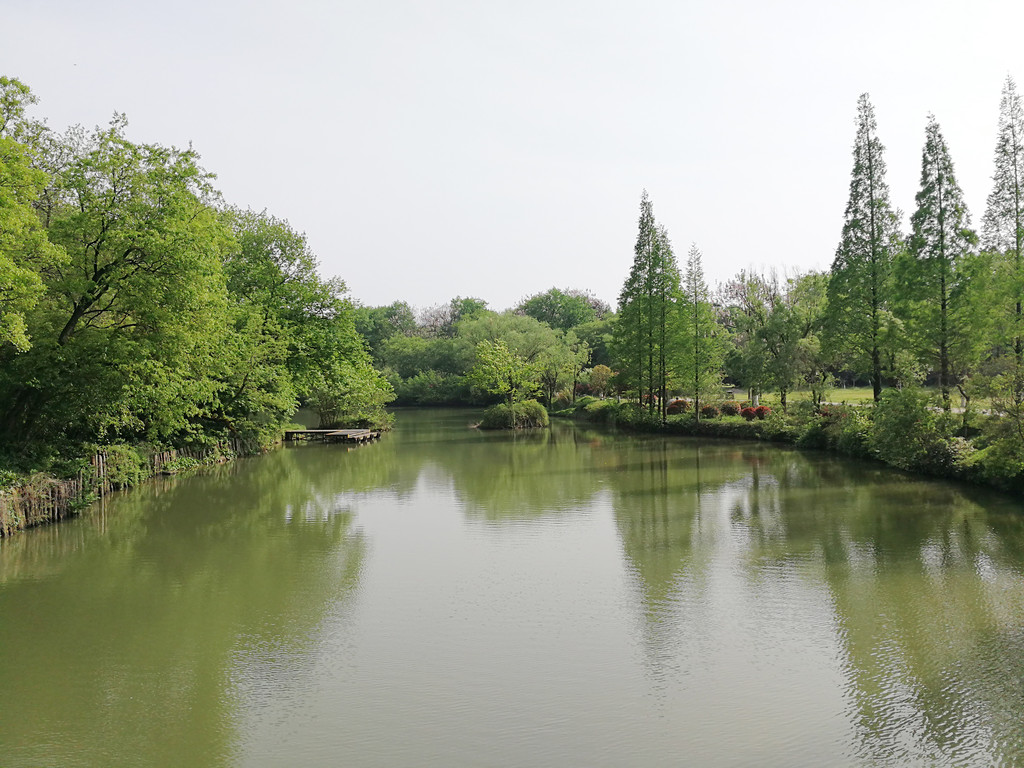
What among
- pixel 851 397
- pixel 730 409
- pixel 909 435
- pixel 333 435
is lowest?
pixel 333 435

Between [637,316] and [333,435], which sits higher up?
[637,316]

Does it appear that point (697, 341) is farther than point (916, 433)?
Yes

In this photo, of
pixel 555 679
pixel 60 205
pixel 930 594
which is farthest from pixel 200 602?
pixel 60 205

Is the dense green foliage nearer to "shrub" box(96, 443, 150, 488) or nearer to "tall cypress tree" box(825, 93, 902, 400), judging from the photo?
"shrub" box(96, 443, 150, 488)

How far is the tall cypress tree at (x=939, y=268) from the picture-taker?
72.2 ft

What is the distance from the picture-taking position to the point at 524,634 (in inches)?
365

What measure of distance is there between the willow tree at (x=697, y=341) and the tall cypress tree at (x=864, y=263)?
8741 millimetres

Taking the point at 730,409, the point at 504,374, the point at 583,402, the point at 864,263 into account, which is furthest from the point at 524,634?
the point at 583,402

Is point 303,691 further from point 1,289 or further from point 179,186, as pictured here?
point 179,186

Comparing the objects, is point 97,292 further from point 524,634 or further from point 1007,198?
point 1007,198

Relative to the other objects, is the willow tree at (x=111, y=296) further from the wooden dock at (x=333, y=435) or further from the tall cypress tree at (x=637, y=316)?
the tall cypress tree at (x=637, y=316)

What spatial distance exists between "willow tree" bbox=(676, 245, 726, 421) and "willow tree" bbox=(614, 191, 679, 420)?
0.63m

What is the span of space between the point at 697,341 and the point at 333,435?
17.2m

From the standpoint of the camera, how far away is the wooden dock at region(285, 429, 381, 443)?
35.4 metres
